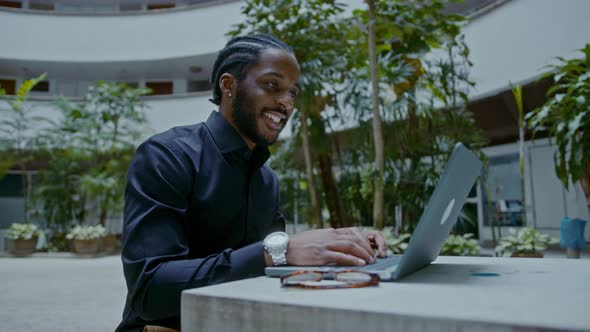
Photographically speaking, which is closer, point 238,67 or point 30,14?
point 238,67

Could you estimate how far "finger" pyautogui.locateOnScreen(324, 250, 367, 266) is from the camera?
2.84ft

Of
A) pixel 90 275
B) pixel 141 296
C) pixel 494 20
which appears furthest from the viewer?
pixel 494 20

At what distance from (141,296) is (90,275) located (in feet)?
22.6

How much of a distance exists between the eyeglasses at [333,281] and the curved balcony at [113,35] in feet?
48.1

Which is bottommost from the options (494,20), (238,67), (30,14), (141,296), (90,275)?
(90,275)

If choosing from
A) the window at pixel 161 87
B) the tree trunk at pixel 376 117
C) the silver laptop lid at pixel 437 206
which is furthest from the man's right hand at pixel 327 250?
the window at pixel 161 87

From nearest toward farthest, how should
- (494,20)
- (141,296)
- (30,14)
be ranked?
(141,296) < (494,20) < (30,14)

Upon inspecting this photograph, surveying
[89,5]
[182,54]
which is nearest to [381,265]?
[182,54]

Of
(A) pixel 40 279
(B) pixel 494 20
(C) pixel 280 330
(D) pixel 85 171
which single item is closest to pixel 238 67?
(C) pixel 280 330

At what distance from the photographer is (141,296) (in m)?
0.97

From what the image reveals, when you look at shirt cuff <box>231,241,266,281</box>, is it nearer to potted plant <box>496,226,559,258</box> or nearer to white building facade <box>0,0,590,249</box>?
potted plant <box>496,226,559,258</box>

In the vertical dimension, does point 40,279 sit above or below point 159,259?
below

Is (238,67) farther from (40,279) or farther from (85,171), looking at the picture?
(85,171)

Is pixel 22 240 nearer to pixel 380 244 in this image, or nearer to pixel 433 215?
pixel 380 244
